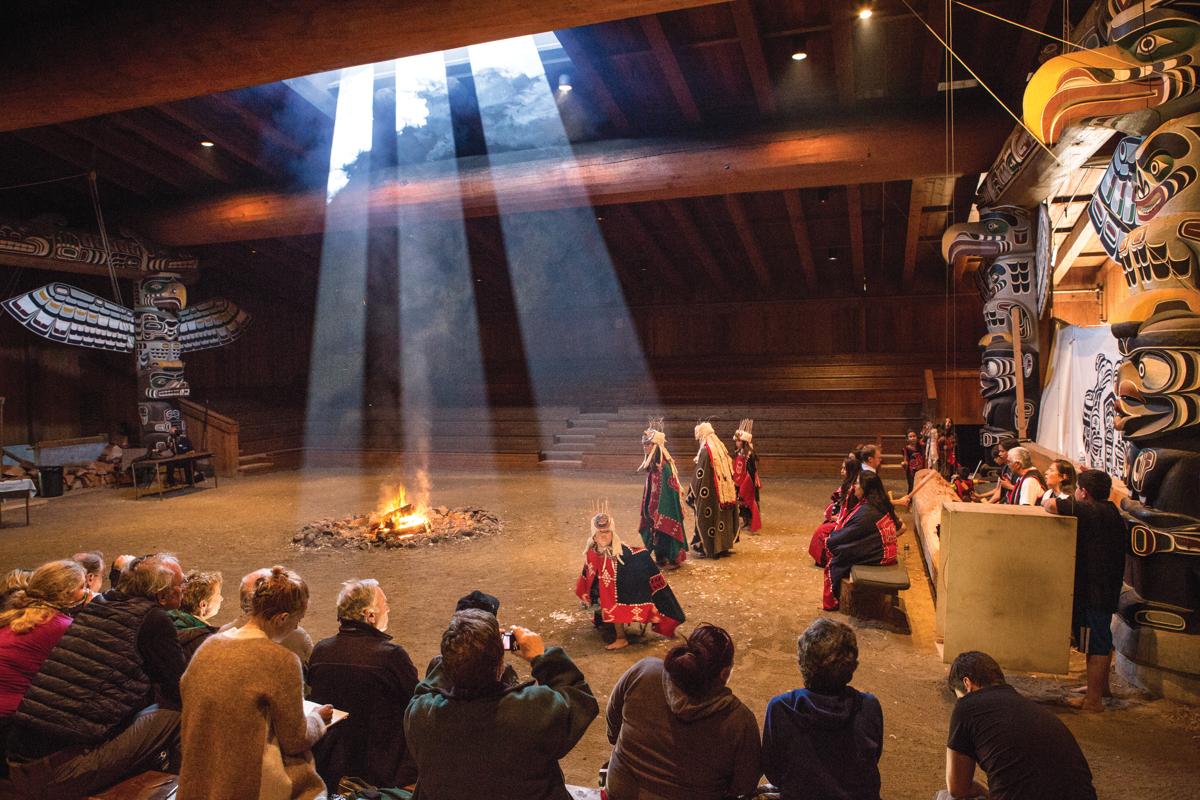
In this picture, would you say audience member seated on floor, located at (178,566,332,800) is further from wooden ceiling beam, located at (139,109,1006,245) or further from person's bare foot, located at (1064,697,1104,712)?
wooden ceiling beam, located at (139,109,1006,245)

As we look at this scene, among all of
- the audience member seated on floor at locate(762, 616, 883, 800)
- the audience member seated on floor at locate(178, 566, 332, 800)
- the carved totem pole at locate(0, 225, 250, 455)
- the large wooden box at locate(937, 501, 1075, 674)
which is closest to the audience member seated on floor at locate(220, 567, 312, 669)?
A: the audience member seated on floor at locate(178, 566, 332, 800)

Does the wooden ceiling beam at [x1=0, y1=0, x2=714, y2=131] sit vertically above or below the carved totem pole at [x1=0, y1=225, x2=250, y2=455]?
above

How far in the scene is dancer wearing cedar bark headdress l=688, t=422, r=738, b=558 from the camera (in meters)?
7.14

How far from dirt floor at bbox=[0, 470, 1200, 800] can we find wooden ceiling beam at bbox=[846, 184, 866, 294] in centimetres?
437

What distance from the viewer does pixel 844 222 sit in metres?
13.4

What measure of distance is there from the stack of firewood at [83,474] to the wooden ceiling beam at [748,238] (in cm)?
1200

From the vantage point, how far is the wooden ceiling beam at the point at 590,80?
310 inches

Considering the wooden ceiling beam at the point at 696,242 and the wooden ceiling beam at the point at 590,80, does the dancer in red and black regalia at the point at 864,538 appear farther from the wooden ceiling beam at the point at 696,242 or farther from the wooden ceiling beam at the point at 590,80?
the wooden ceiling beam at the point at 696,242

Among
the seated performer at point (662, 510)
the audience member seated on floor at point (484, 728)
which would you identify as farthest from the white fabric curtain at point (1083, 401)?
the audience member seated on floor at point (484, 728)

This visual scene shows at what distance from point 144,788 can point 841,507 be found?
5.31 metres

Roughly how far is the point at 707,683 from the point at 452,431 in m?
14.3

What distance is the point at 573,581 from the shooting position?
21.3ft

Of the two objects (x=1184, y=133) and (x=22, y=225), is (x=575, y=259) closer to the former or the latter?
(x=22, y=225)

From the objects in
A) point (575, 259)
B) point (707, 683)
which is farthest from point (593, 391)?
point (707, 683)
